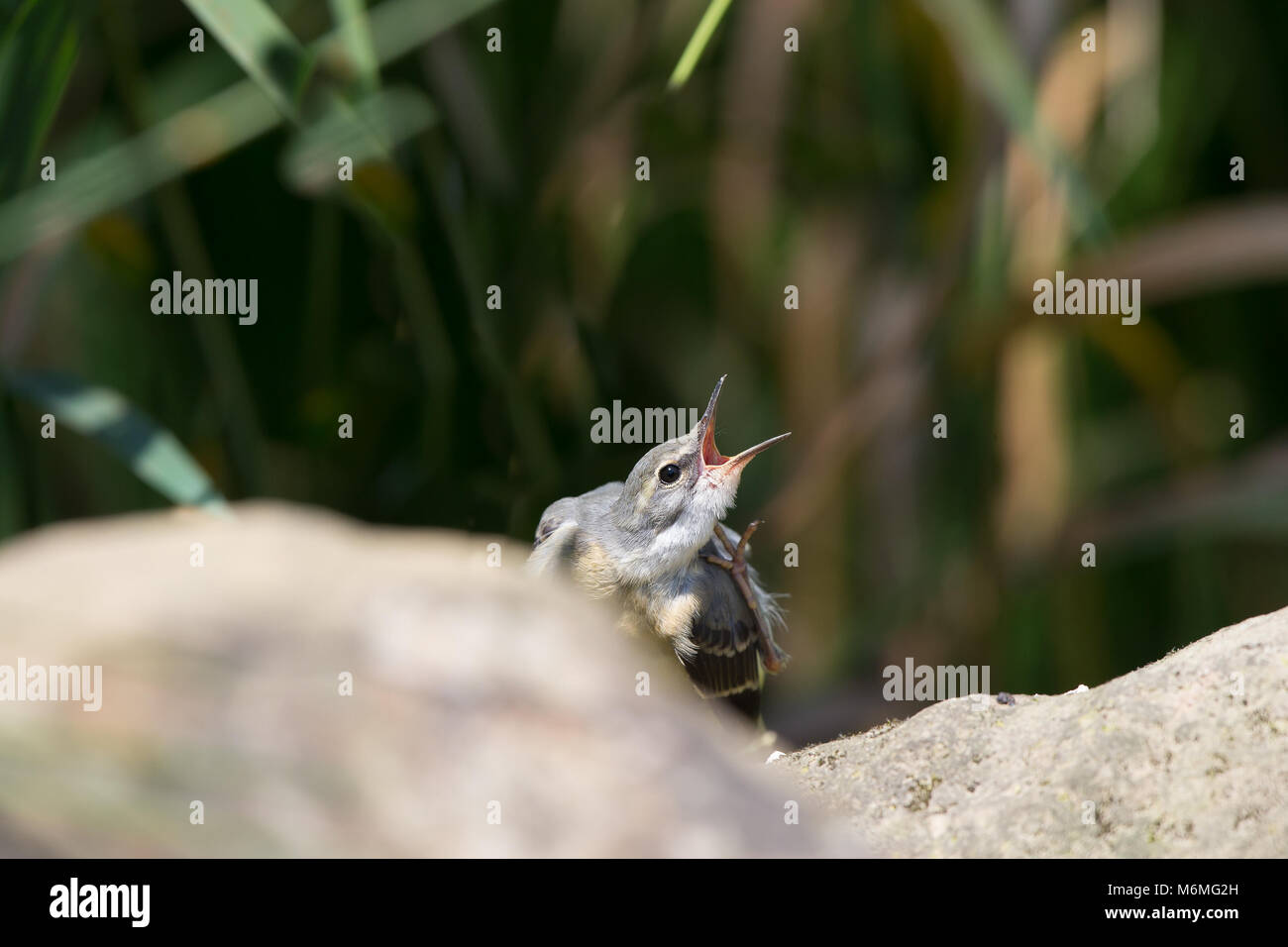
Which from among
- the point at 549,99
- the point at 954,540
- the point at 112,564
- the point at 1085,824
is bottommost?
the point at 1085,824

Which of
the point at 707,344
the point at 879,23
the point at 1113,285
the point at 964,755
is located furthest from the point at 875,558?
the point at 964,755

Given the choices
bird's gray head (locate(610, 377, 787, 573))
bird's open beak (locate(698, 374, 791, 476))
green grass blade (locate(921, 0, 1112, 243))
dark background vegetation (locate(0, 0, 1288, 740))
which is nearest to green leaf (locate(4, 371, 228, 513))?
dark background vegetation (locate(0, 0, 1288, 740))

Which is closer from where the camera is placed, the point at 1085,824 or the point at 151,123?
the point at 1085,824

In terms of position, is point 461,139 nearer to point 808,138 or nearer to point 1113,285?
point 808,138

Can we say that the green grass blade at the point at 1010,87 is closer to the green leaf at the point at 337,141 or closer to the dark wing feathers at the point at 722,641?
the dark wing feathers at the point at 722,641

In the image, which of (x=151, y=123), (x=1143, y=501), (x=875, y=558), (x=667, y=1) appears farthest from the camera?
(x=875, y=558)

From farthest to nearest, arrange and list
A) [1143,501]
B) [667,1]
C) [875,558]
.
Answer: [875,558], [667,1], [1143,501]

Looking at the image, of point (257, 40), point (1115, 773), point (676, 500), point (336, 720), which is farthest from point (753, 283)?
point (336, 720)
